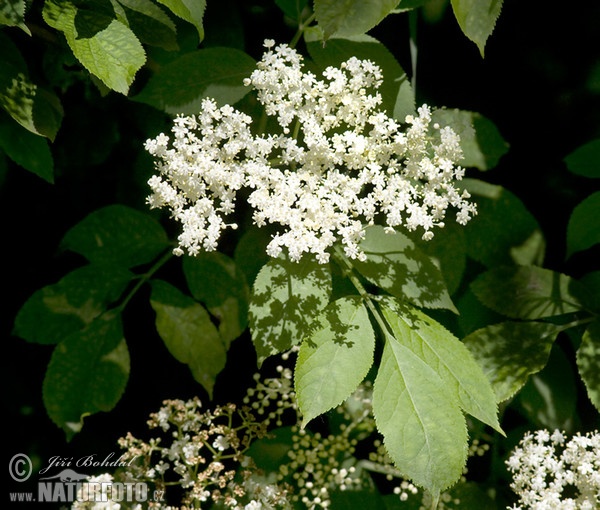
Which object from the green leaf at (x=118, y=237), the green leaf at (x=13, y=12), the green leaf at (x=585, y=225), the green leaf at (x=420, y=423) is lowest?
the green leaf at (x=420, y=423)

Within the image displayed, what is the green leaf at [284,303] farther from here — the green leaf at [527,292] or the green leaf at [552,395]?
the green leaf at [552,395]

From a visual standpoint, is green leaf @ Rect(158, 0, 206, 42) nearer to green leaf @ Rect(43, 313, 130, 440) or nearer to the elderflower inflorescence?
the elderflower inflorescence

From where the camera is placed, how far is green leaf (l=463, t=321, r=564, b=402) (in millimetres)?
1361

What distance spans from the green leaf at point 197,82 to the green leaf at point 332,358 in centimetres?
49

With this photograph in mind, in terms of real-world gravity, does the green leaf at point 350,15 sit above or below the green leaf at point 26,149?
below

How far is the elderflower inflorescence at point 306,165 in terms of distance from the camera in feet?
3.91

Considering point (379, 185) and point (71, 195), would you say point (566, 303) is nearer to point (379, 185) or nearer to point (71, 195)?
point (379, 185)

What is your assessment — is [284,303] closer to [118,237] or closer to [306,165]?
[306,165]

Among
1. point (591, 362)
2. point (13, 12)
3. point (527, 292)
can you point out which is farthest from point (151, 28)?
point (591, 362)

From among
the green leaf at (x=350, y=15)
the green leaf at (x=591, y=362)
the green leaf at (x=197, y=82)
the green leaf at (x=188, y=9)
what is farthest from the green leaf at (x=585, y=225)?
the green leaf at (x=188, y=9)

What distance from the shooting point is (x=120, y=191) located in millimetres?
1724

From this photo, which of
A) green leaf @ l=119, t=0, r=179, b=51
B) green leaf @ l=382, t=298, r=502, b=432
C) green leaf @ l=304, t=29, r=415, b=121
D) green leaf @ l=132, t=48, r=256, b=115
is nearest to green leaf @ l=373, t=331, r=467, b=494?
green leaf @ l=382, t=298, r=502, b=432

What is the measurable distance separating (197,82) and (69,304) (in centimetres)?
61

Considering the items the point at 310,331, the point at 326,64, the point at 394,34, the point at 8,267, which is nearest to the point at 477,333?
the point at 310,331
